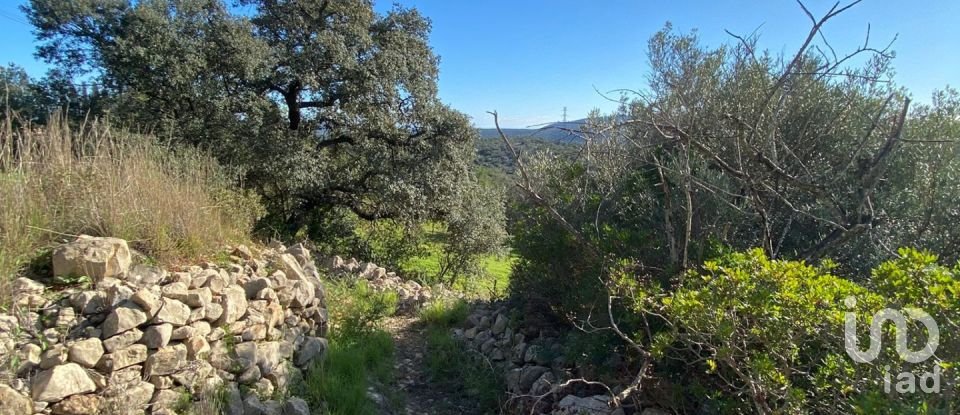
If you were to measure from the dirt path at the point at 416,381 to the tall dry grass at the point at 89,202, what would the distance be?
212cm

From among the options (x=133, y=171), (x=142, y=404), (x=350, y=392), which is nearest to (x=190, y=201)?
(x=133, y=171)

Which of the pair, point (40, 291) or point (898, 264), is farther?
point (40, 291)

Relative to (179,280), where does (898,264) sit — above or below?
above

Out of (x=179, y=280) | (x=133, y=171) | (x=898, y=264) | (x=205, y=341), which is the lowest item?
(x=205, y=341)

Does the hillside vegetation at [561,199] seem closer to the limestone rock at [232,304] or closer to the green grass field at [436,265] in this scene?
the green grass field at [436,265]

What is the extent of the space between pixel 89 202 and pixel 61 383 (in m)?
1.67

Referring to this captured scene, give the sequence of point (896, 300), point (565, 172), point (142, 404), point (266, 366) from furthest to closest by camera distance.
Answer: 1. point (565, 172)
2. point (266, 366)
3. point (142, 404)
4. point (896, 300)

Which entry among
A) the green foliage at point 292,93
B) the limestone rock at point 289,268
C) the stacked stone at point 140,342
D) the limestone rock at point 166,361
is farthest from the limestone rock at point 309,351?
the green foliage at point 292,93

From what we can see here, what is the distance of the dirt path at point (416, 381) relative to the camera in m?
3.90

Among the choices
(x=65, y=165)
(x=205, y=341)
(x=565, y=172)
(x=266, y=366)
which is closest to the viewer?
(x=205, y=341)

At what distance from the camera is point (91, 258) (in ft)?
9.96

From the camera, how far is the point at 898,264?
1.53 m

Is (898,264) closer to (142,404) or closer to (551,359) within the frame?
(551,359)

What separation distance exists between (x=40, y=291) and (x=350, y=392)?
2047 millimetres
